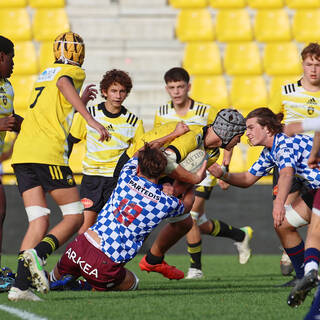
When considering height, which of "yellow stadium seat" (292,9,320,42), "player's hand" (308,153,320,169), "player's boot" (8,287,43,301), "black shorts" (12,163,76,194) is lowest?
"player's boot" (8,287,43,301)

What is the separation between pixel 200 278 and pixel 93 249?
7.68 feet

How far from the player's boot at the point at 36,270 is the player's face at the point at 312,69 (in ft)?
10.6

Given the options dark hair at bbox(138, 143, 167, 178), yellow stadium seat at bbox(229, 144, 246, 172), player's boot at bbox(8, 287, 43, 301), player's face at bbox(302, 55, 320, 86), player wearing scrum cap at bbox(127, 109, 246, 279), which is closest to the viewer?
player's boot at bbox(8, 287, 43, 301)

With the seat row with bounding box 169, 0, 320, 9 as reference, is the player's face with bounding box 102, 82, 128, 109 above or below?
below

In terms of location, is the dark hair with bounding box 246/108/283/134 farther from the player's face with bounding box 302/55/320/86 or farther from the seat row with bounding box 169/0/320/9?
the seat row with bounding box 169/0/320/9

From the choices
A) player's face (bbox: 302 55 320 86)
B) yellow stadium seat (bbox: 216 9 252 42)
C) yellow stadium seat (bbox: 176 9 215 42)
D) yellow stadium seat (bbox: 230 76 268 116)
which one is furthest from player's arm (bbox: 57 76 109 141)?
yellow stadium seat (bbox: 216 9 252 42)

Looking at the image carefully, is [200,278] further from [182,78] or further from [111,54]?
Answer: [111,54]

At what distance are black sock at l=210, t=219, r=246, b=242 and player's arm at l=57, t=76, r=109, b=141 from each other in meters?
3.46

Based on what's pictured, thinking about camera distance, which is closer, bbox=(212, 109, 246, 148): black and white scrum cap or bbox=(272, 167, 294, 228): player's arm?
bbox=(272, 167, 294, 228): player's arm

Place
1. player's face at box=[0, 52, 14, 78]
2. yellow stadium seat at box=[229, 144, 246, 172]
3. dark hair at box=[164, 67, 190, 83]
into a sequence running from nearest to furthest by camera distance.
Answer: player's face at box=[0, 52, 14, 78] → dark hair at box=[164, 67, 190, 83] → yellow stadium seat at box=[229, 144, 246, 172]

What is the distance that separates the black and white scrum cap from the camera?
6.03 m

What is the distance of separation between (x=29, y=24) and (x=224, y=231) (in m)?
7.04

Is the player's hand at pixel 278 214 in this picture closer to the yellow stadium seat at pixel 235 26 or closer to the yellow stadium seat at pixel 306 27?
the yellow stadium seat at pixel 235 26

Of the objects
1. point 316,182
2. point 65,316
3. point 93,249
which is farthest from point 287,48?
point 65,316
